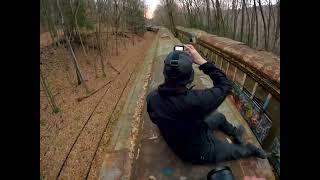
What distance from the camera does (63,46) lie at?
77.8 ft

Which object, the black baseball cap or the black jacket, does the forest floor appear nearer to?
the black jacket

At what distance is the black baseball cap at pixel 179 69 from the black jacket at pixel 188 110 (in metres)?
0.12

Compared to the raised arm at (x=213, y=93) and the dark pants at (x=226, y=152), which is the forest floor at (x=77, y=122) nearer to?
the dark pants at (x=226, y=152)

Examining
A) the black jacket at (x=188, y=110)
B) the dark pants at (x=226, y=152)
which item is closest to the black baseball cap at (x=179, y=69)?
the black jacket at (x=188, y=110)

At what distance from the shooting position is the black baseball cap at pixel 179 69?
129 inches

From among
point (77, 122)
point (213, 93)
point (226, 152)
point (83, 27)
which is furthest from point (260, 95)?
point (83, 27)

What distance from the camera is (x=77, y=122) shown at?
34.8 ft
